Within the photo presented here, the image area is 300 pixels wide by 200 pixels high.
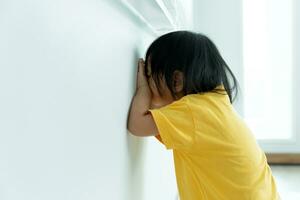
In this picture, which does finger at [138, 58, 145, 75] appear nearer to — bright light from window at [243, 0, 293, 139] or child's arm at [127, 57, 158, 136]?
child's arm at [127, 57, 158, 136]

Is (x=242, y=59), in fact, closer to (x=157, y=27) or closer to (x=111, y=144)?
(x=157, y=27)

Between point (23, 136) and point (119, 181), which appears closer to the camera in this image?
point (23, 136)

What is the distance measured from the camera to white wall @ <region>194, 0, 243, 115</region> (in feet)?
7.45

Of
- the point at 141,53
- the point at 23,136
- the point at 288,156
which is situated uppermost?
the point at 141,53

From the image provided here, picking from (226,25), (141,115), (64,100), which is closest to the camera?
(64,100)

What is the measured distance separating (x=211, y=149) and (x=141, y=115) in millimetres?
164

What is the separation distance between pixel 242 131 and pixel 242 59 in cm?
158

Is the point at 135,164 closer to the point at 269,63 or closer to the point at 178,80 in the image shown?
the point at 178,80

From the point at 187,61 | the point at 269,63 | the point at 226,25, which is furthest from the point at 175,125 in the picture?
the point at 269,63

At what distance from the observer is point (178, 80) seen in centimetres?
75

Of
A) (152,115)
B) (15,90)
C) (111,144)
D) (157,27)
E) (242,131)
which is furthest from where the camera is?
(157,27)

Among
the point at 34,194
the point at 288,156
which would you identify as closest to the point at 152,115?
the point at 34,194

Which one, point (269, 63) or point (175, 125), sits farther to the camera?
point (269, 63)

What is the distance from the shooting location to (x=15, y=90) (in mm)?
271
